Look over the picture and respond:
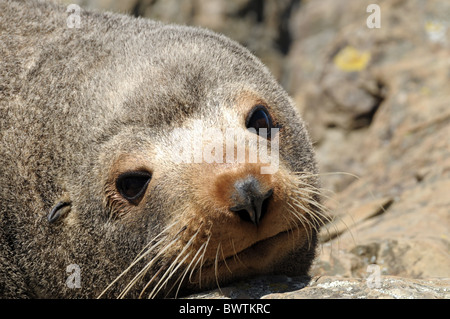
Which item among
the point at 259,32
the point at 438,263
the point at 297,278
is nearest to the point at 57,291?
the point at 297,278

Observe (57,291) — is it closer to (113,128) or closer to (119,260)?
(119,260)

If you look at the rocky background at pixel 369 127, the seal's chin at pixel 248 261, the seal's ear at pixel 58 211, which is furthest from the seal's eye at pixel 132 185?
the rocky background at pixel 369 127

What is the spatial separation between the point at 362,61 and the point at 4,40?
20.7 ft

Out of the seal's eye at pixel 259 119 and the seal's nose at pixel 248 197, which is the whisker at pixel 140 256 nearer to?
the seal's nose at pixel 248 197

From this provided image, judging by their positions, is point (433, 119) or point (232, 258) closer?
point (232, 258)

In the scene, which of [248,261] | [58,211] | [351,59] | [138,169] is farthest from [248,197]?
[351,59]

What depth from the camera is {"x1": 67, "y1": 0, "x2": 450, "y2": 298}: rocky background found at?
595 cm

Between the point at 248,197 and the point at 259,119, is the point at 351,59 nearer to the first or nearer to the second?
the point at 259,119

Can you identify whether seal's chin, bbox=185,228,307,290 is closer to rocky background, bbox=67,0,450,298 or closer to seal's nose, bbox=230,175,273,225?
rocky background, bbox=67,0,450,298

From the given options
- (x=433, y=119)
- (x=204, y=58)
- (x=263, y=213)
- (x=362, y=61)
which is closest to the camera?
(x=263, y=213)

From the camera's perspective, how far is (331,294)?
4.29 meters

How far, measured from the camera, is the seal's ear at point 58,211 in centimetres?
494

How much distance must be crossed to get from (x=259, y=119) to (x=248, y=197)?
1.19m

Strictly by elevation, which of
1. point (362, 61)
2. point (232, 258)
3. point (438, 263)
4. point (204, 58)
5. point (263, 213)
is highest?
point (362, 61)
